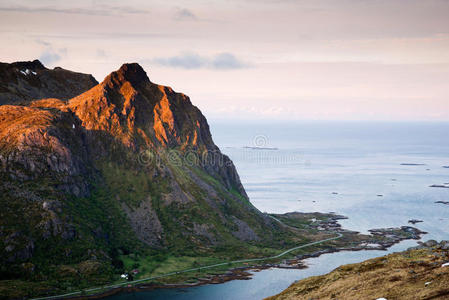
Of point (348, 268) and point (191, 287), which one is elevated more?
point (348, 268)

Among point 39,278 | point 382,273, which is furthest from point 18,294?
point 382,273

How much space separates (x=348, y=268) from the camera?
104062 millimetres

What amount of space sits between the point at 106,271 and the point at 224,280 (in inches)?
1894

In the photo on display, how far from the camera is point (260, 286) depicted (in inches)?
7579

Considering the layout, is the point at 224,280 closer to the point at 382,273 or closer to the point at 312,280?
the point at 312,280

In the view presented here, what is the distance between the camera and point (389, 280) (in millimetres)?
84938

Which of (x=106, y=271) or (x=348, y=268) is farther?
(x=106, y=271)

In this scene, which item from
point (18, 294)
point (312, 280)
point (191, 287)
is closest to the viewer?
point (312, 280)

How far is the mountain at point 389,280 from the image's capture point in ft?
248

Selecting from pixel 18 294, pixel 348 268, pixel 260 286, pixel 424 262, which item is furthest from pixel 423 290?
pixel 18 294

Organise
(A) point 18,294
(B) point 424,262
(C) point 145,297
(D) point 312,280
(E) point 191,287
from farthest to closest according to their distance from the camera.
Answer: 1. (E) point 191,287
2. (C) point 145,297
3. (A) point 18,294
4. (D) point 312,280
5. (B) point 424,262

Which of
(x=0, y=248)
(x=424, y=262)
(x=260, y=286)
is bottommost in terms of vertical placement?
(x=260, y=286)

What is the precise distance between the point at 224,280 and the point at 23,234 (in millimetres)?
83378

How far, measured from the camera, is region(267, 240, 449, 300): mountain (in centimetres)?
7550
